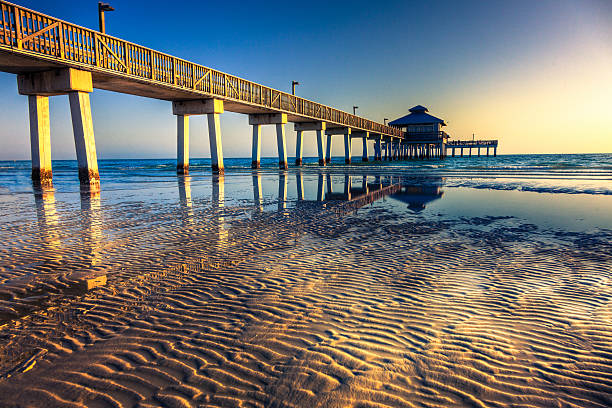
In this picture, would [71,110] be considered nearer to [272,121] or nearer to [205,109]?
[205,109]

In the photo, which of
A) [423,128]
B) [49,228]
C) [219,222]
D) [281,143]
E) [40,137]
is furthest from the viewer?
[423,128]

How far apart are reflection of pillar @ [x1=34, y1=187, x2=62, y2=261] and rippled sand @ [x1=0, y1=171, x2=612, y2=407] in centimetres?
8

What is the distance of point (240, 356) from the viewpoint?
7.57ft

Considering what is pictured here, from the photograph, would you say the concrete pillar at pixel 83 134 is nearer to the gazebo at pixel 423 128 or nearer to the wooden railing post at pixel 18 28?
the wooden railing post at pixel 18 28

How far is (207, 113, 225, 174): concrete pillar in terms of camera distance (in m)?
25.8

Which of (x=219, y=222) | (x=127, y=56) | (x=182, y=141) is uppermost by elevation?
(x=127, y=56)

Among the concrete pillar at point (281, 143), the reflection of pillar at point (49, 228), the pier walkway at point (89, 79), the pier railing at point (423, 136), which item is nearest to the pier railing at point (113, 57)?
the pier walkway at point (89, 79)

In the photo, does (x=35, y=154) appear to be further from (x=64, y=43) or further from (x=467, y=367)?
(x=467, y=367)

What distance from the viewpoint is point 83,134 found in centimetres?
1567

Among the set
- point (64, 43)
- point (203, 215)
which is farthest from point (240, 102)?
point (203, 215)

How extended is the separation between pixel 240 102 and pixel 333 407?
27705 millimetres

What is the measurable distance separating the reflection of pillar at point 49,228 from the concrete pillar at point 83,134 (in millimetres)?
6160

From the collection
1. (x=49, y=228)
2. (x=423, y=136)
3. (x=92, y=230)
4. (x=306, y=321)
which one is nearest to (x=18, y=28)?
(x=49, y=228)

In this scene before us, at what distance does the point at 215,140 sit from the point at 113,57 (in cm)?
1067
